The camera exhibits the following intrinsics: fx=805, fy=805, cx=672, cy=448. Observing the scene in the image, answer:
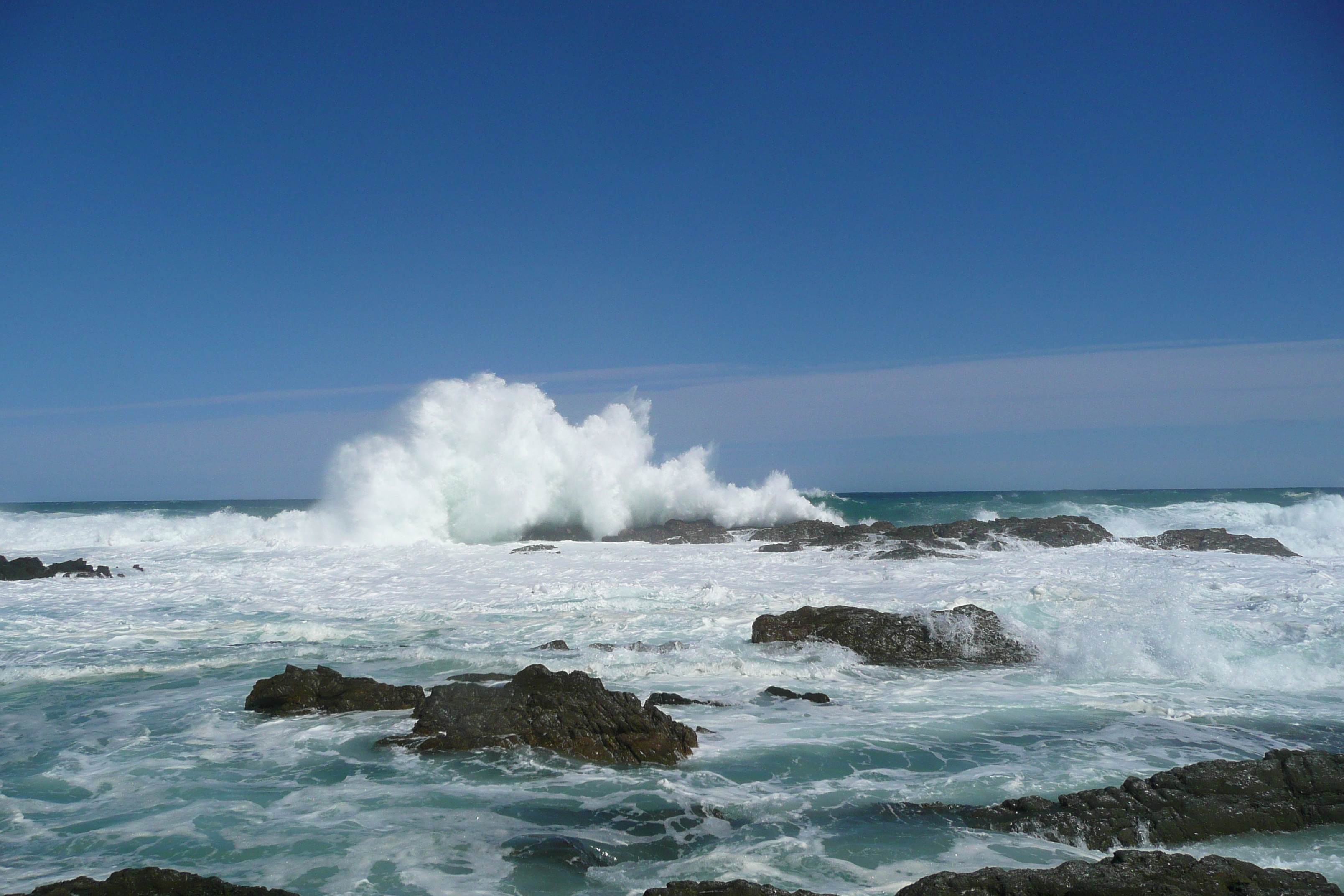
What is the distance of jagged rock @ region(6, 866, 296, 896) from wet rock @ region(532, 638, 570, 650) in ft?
20.6

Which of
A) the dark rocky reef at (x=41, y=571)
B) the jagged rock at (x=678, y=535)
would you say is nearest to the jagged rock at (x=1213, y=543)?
the jagged rock at (x=678, y=535)

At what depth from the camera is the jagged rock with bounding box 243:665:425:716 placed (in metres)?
7.34

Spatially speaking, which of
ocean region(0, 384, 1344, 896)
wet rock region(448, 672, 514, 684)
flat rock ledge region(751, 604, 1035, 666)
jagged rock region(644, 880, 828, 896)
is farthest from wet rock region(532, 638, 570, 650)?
jagged rock region(644, 880, 828, 896)

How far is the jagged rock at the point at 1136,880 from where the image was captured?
3.24 m

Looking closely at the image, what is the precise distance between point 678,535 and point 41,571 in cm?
1637

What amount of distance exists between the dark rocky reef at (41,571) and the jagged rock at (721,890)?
17947 millimetres

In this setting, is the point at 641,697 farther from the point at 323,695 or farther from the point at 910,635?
the point at 910,635

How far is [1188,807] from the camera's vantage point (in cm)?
443

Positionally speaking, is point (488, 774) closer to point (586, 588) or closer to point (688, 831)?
point (688, 831)

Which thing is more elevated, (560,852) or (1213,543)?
(1213,543)

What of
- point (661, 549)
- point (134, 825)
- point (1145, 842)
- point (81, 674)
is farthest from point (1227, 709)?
point (661, 549)

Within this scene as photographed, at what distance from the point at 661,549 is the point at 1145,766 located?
1765 cm

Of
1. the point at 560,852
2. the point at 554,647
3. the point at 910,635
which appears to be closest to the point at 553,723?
the point at 560,852

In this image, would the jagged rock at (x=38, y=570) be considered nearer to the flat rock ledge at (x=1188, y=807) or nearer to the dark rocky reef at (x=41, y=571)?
the dark rocky reef at (x=41, y=571)
